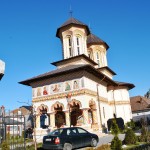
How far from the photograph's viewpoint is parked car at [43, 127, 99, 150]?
1286cm

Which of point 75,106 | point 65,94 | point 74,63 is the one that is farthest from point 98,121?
point 74,63

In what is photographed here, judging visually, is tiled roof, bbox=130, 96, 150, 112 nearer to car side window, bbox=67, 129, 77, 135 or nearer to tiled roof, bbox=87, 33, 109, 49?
tiled roof, bbox=87, 33, 109, 49

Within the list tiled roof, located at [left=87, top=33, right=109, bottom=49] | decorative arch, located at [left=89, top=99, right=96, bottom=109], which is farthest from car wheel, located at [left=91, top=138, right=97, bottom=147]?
tiled roof, located at [left=87, top=33, right=109, bottom=49]

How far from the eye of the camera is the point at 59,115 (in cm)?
2519

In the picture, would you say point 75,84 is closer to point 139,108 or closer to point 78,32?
point 78,32

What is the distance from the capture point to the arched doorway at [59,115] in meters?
24.0

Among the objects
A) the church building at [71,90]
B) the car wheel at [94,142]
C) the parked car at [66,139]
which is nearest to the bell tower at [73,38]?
the church building at [71,90]

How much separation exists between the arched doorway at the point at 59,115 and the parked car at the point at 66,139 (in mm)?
9765

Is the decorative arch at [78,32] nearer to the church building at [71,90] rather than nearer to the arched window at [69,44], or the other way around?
the church building at [71,90]

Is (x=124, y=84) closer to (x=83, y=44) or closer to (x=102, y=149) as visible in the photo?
(x=83, y=44)

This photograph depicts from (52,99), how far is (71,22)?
11.0m

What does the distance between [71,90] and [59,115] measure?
364 centimetres

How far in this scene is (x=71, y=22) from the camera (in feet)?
97.2

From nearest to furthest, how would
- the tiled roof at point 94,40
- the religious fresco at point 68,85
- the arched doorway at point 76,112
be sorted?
the arched doorway at point 76,112, the religious fresco at point 68,85, the tiled roof at point 94,40
